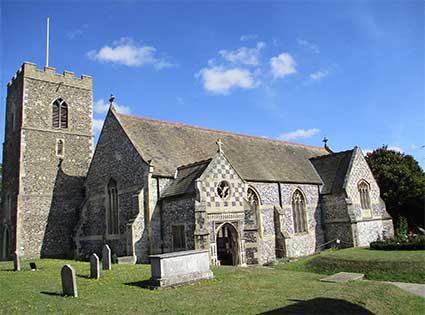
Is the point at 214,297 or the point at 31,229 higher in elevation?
the point at 31,229

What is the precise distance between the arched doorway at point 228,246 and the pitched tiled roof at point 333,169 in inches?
378

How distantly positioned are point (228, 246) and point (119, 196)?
772 cm

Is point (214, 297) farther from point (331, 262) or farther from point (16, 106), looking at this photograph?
point (16, 106)

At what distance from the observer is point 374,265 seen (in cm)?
1758

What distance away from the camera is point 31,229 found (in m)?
26.1

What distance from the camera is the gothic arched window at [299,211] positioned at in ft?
85.2

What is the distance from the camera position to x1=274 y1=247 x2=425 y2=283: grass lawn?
16.3 meters

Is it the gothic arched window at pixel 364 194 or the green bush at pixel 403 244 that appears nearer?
the green bush at pixel 403 244

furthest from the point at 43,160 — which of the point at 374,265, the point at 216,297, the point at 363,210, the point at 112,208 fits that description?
the point at 363,210

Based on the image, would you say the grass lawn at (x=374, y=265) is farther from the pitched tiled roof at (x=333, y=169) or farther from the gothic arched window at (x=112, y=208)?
the gothic arched window at (x=112, y=208)

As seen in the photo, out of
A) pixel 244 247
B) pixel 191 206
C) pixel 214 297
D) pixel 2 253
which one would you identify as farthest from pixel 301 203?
pixel 2 253

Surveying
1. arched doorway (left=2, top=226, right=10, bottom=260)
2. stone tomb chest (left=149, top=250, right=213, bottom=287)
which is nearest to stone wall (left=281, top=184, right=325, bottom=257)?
stone tomb chest (left=149, top=250, right=213, bottom=287)

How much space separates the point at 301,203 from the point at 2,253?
23.7 metres

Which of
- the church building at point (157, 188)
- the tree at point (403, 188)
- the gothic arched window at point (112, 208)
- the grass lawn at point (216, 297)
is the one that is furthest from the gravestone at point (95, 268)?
the tree at point (403, 188)
